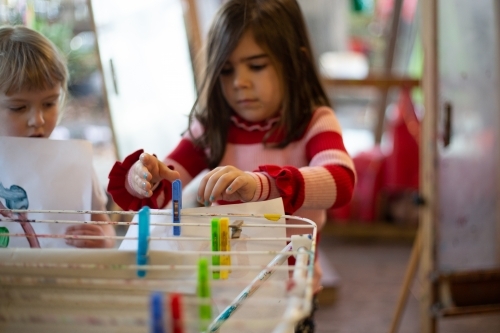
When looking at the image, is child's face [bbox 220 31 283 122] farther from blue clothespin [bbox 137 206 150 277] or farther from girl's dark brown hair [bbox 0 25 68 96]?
blue clothespin [bbox 137 206 150 277]

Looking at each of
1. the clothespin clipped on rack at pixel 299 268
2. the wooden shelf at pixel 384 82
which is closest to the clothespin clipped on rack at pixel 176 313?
the clothespin clipped on rack at pixel 299 268

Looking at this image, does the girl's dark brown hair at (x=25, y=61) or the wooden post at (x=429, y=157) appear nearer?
the girl's dark brown hair at (x=25, y=61)

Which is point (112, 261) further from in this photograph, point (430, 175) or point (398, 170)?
point (398, 170)

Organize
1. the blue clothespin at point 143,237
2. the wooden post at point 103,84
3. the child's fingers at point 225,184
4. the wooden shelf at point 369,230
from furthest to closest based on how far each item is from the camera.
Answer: the wooden shelf at point 369,230, the wooden post at point 103,84, the child's fingers at point 225,184, the blue clothespin at point 143,237

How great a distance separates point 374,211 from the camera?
3.21m

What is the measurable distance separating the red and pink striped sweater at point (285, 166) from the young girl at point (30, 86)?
0.13 meters

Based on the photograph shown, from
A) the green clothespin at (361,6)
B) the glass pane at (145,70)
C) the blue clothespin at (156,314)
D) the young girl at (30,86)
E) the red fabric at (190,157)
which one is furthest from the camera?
the green clothespin at (361,6)

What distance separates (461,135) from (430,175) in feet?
0.68

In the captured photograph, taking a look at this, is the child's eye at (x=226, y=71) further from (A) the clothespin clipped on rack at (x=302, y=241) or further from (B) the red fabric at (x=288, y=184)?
(A) the clothespin clipped on rack at (x=302, y=241)

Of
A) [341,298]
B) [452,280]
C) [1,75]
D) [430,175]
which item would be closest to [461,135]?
[430,175]

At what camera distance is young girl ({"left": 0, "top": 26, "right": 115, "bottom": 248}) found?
0.91 meters

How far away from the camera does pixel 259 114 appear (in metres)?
1.10

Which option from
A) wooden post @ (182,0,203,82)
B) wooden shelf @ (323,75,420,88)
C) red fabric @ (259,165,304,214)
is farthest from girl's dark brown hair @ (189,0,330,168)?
wooden shelf @ (323,75,420,88)

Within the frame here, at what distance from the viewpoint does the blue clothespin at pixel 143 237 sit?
697 millimetres
